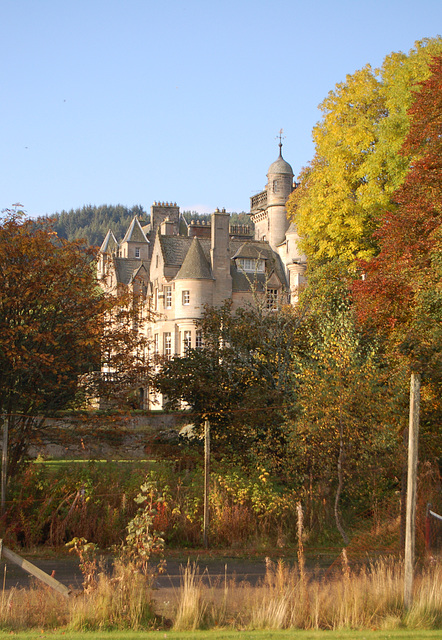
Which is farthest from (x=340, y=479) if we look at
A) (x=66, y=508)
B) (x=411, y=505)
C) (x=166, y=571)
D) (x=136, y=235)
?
(x=136, y=235)

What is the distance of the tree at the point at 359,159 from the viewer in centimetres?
2955

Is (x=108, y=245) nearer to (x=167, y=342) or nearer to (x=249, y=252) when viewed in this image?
(x=249, y=252)

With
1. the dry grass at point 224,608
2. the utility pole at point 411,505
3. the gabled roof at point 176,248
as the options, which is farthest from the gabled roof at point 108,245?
the utility pole at point 411,505

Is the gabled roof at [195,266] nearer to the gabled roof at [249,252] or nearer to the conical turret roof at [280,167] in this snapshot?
the gabled roof at [249,252]

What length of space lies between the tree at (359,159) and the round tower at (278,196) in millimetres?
30130

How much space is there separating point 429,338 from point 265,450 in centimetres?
482

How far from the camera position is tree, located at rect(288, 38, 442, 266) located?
29.5 metres

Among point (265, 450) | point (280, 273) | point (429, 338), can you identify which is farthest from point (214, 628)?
point (280, 273)

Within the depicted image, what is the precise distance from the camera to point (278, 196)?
67.2m

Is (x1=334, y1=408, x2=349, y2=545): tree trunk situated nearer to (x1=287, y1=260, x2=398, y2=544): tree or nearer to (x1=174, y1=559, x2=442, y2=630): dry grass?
(x1=287, y1=260, x2=398, y2=544): tree

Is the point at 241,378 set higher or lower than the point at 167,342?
lower

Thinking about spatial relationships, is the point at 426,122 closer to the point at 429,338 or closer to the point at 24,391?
the point at 429,338

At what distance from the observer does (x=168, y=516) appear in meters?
14.9

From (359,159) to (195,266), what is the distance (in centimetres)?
2434
